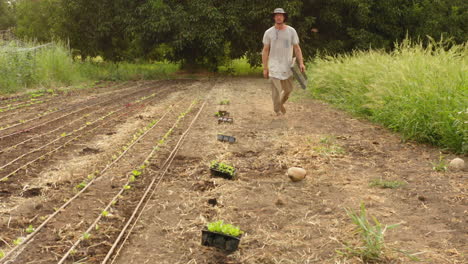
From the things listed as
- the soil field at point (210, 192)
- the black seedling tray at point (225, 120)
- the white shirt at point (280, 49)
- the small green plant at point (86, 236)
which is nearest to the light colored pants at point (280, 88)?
the white shirt at point (280, 49)

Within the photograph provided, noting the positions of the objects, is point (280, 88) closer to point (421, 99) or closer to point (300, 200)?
point (421, 99)

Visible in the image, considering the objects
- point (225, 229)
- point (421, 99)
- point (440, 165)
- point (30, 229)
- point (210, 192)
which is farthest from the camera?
point (421, 99)

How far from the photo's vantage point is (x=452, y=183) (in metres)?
4.64

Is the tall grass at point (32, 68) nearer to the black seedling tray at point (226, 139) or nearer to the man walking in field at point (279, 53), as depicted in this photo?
the man walking in field at point (279, 53)

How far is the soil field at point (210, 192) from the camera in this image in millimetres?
3381

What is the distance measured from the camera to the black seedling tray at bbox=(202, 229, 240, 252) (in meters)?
3.30

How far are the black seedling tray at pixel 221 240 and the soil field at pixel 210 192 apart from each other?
0.05 m

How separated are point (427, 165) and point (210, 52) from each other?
1507cm

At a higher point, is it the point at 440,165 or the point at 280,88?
the point at 280,88

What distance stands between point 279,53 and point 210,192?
4.39 m

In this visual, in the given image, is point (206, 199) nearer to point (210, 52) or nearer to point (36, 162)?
point (36, 162)

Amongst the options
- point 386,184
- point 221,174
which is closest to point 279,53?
point 221,174

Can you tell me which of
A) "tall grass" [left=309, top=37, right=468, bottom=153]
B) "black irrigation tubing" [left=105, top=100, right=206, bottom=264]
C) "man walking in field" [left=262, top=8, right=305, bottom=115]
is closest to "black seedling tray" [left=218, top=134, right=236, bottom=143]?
"black irrigation tubing" [left=105, top=100, right=206, bottom=264]

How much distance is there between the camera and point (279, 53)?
27.2 feet
